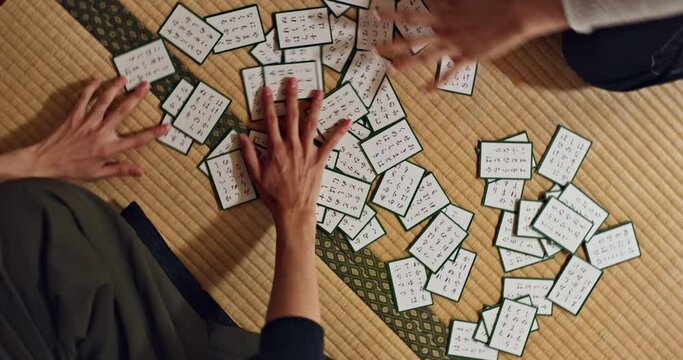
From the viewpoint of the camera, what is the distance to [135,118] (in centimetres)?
131

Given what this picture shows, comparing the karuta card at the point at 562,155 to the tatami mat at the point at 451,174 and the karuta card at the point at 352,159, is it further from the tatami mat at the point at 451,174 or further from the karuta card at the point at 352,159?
the karuta card at the point at 352,159

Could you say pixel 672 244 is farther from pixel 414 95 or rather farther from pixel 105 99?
pixel 105 99

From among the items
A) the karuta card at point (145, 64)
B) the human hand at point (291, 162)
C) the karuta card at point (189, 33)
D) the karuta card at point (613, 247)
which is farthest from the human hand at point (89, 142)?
the karuta card at point (613, 247)

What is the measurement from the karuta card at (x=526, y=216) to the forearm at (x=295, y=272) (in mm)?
502

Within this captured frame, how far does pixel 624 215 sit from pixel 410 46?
681 millimetres

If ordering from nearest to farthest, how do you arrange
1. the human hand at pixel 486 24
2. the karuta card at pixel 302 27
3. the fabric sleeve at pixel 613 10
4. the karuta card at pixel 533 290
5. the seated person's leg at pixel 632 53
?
the fabric sleeve at pixel 613 10
the human hand at pixel 486 24
the seated person's leg at pixel 632 53
the karuta card at pixel 302 27
the karuta card at pixel 533 290

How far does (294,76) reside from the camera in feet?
4.31

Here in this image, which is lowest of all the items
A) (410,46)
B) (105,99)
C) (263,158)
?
(263,158)

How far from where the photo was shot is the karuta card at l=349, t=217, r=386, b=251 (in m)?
1.37

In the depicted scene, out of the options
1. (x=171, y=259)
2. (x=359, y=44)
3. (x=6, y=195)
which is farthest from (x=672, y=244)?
(x=6, y=195)

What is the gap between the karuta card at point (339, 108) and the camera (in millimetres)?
1327

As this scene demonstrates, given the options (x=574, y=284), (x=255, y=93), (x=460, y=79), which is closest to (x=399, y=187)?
(x=460, y=79)

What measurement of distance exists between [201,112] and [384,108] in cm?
41

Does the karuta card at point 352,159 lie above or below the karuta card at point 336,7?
below
